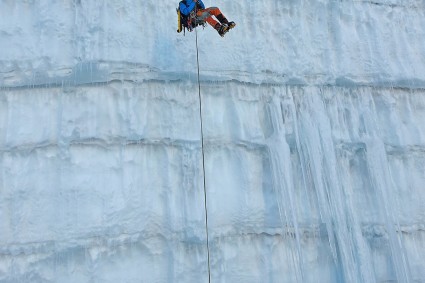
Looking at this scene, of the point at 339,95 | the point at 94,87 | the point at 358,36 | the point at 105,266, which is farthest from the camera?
the point at 358,36

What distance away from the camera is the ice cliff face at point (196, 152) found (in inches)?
134

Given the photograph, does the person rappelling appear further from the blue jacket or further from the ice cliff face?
the ice cliff face

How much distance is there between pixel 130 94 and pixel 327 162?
186 centimetres

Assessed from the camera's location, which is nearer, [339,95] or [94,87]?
[94,87]

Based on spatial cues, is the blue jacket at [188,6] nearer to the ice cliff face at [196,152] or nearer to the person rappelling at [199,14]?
the person rappelling at [199,14]

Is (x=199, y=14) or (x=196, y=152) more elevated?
(x=199, y=14)

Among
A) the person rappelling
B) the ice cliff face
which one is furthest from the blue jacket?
the ice cliff face

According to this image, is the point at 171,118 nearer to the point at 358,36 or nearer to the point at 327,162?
the point at 327,162

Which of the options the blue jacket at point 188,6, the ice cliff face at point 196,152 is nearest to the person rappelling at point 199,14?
the blue jacket at point 188,6

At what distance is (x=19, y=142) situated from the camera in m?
3.50

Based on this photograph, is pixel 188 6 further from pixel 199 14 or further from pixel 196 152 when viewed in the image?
pixel 196 152

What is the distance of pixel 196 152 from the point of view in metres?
3.74

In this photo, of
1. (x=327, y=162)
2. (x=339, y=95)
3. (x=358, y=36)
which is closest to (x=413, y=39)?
(x=358, y=36)

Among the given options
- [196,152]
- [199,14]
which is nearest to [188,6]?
[199,14]
